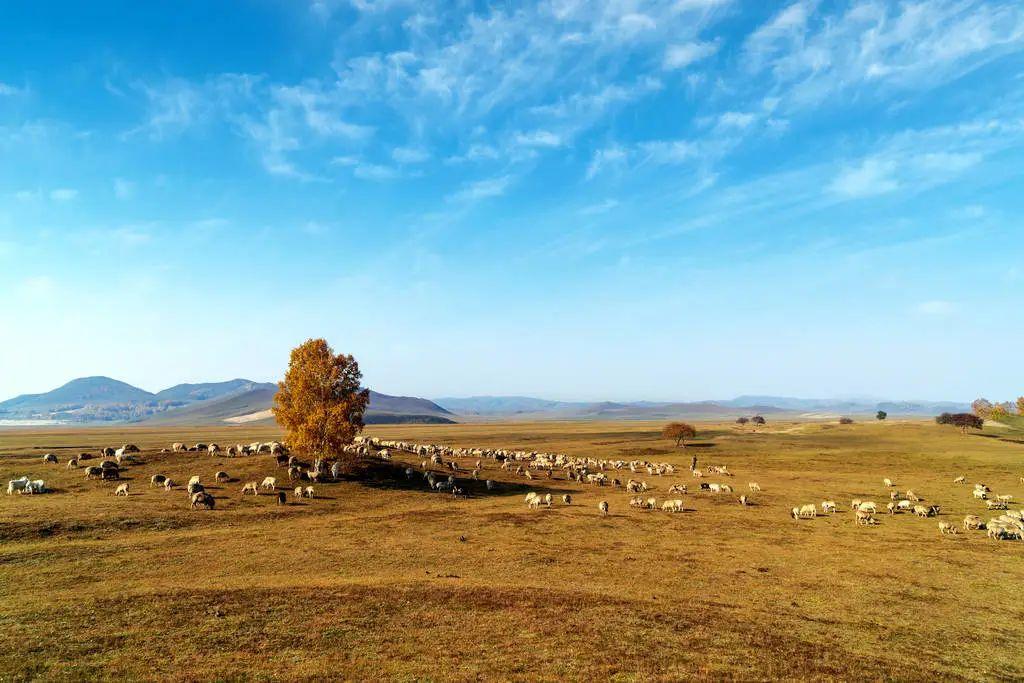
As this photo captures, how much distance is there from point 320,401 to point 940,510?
58.8 meters

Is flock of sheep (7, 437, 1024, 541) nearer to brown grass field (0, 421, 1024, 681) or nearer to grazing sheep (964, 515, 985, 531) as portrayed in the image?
grazing sheep (964, 515, 985, 531)

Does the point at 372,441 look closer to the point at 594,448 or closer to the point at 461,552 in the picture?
the point at 594,448

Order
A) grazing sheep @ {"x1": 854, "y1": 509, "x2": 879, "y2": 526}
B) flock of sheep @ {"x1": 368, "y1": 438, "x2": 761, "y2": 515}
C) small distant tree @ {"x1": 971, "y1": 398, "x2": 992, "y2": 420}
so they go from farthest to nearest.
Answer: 1. small distant tree @ {"x1": 971, "y1": 398, "x2": 992, "y2": 420}
2. flock of sheep @ {"x1": 368, "y1": 438, "x2": 761, "y2": 515}
3. grazing sheep @ {"x1": 854, "y1": 509, "x2": 879, "y2": 526}

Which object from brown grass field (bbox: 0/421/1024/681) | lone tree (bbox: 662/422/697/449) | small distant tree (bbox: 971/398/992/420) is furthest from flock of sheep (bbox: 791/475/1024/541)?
small distant tree (bbox: 971/398/992/420)

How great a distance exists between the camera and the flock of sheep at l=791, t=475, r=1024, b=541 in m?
32.8

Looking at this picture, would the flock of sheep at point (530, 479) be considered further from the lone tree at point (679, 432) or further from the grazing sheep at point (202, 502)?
the lone tree at point (679, 432)

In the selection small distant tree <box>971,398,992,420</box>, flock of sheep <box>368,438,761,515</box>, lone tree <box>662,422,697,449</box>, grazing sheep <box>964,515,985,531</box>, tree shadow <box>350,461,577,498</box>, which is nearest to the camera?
grazing sheep <box>964,515,985,531</box>

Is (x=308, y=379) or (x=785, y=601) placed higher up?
(x=308, y=379)

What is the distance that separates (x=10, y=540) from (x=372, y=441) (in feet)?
174

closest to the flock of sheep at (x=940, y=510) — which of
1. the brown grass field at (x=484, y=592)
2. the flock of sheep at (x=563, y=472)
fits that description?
the brown grass field at (x=484, y=592)

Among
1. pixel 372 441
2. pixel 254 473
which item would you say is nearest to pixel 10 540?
pixel 254 473

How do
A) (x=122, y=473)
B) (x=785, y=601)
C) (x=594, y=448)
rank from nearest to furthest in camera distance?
(x=785, y=601) < (x=122, y=473) < (x=594, y=448)

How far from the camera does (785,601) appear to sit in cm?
2148

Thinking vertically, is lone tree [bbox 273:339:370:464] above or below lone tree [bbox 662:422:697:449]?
above
